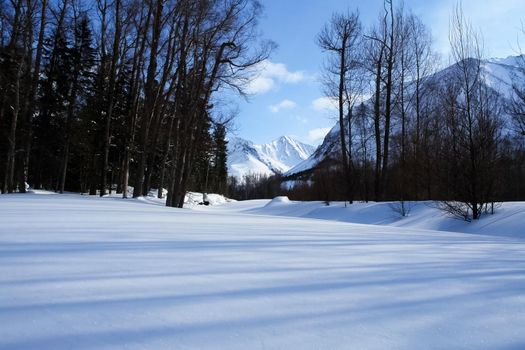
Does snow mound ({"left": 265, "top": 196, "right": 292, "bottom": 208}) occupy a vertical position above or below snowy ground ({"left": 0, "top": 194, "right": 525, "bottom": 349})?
above

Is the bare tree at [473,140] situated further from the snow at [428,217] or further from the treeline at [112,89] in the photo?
the treeline at [112,89]

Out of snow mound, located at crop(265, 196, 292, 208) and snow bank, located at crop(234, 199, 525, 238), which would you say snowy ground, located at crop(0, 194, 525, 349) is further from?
snow mound, located at crop(265, 196, 292, 208)

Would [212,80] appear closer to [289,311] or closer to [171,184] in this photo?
[171,184]

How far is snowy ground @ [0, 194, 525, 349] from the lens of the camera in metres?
1.29

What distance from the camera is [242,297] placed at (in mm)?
1691

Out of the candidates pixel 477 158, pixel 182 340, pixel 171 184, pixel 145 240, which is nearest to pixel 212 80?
pixel 171 184

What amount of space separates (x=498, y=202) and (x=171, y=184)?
10841 mm

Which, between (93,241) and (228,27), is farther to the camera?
(228,27)

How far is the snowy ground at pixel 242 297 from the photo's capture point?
129 cm

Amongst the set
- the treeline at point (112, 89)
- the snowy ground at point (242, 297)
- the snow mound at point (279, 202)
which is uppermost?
the treeline at point (112, 89)

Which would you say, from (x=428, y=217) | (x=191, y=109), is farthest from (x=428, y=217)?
(x=191, y=109)


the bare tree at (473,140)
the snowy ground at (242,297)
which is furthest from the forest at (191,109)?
the snowy ground at (242,297)

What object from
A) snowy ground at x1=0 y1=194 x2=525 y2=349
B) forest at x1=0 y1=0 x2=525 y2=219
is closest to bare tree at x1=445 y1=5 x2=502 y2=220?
forest at x1=0 y1=0 x2=525 y2=219

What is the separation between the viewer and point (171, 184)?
12.2 m
